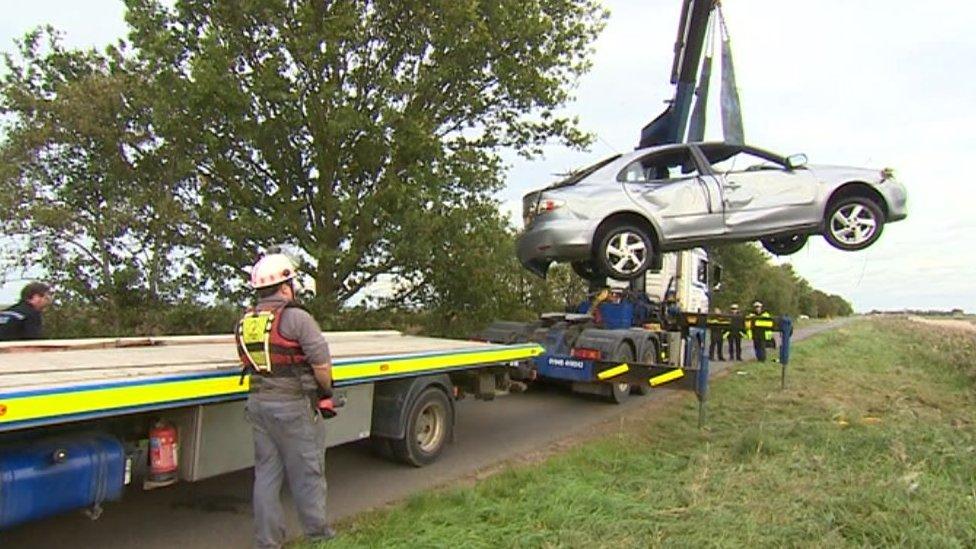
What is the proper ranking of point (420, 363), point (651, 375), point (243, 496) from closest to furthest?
point (243, 496) < point (420, 363) < point (651, 375)

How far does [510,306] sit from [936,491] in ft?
36.2

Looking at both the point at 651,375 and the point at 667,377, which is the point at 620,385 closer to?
the point at 651,375

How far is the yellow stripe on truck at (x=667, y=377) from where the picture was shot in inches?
287

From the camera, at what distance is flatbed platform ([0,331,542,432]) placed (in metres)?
3.22

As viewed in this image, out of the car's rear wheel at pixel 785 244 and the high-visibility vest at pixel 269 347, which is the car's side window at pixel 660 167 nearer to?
the car's rear wheel at pixel 785 244

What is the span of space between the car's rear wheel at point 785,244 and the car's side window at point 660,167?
1.22 m

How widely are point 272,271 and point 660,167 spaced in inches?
218

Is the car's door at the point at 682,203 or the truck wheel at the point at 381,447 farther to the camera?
the car's door at the point at 682,203

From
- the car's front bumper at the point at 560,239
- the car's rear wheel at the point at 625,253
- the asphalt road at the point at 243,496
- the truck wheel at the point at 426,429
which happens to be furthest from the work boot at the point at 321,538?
the car's rear wheel at the point at 625,253

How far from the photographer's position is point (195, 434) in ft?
13.8

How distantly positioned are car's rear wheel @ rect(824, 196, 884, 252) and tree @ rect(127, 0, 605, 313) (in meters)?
6.83

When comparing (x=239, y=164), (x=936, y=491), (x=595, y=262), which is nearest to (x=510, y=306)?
(x=239, y=164)

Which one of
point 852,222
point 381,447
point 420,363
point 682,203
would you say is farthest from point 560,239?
point 852,222

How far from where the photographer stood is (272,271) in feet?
13.7
